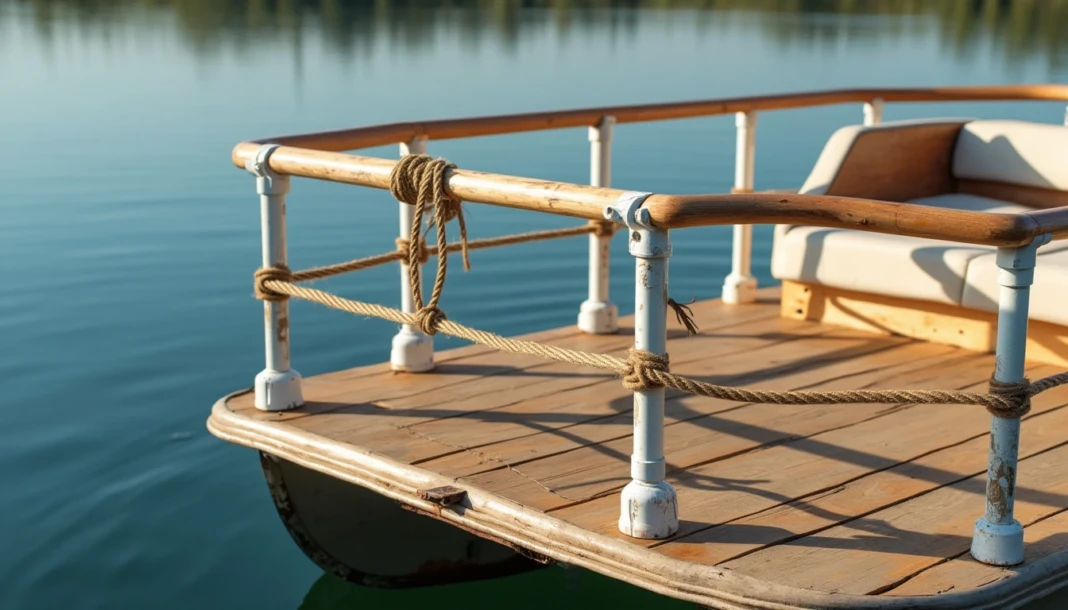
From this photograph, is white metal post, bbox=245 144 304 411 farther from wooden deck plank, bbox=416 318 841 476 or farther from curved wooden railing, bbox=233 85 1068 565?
wooden deck plank, bbox=416 318 841 476

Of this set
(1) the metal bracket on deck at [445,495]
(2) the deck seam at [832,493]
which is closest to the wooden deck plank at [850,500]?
(2) the deck seam at [832,493]

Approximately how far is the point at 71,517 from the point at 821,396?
11.9ft

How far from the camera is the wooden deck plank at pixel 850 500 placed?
11.1 ft

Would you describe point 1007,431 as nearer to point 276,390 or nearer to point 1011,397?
point 1011,397


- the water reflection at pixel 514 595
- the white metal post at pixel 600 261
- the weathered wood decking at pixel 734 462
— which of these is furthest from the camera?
the white metal post at pixel 600 261

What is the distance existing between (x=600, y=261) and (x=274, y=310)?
165 cm

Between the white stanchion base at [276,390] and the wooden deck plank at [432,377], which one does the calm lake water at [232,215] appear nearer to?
the wooden deck plank at [432,377]

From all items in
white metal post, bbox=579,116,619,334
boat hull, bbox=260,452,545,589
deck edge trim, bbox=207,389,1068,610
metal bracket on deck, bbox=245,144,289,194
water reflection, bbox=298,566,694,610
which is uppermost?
metal bracket on deck, bbox=245,144,289,194

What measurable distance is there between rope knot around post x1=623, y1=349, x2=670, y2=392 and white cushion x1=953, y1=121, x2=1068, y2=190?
3.52 m

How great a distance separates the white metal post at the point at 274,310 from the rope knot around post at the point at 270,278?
0.02 meters

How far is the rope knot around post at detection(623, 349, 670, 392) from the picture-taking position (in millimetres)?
3152

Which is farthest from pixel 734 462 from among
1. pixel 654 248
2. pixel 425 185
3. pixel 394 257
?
pixel 394 257

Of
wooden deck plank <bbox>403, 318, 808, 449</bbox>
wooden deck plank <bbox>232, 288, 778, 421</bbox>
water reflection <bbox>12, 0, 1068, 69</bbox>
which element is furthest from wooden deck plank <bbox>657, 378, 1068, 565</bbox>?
water reflection <bbox>12, 0, 1068, 69</bbox>

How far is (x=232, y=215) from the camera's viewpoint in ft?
38.8
